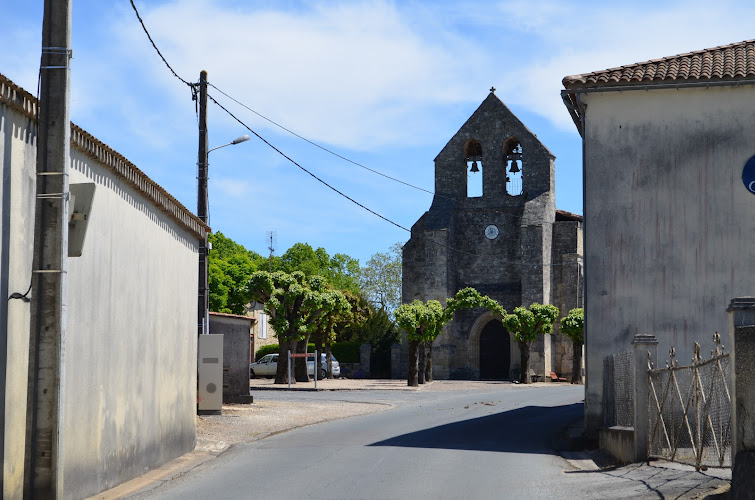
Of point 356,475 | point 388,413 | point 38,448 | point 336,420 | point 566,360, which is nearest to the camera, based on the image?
point 38,448

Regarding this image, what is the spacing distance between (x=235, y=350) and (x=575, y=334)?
21263 millimetres

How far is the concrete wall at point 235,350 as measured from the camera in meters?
24.5

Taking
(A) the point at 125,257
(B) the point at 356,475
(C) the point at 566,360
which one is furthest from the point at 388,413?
(C) the point at 566,360

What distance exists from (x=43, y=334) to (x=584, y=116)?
40.2 ft

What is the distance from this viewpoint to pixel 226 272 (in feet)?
232

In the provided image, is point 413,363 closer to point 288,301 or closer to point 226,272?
point 288,301

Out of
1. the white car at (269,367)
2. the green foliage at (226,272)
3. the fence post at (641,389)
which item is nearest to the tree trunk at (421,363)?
the white car at (269,367)

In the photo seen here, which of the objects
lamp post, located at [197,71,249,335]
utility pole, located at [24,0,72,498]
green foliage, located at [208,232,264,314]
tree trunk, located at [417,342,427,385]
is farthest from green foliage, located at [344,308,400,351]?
utility pole, located at [24,0,72,498]

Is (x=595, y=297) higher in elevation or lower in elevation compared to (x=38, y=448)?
higher

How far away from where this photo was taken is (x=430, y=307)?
39.3m

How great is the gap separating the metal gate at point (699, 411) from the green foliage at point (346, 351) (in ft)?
135

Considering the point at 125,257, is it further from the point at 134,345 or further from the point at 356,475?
the point at 356,475

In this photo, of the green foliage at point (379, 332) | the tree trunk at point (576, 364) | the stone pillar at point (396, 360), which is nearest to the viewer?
the tree trunk at point (576, 364)

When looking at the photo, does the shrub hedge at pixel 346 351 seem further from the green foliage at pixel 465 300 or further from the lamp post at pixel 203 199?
the lamp post at pixel 203 199
